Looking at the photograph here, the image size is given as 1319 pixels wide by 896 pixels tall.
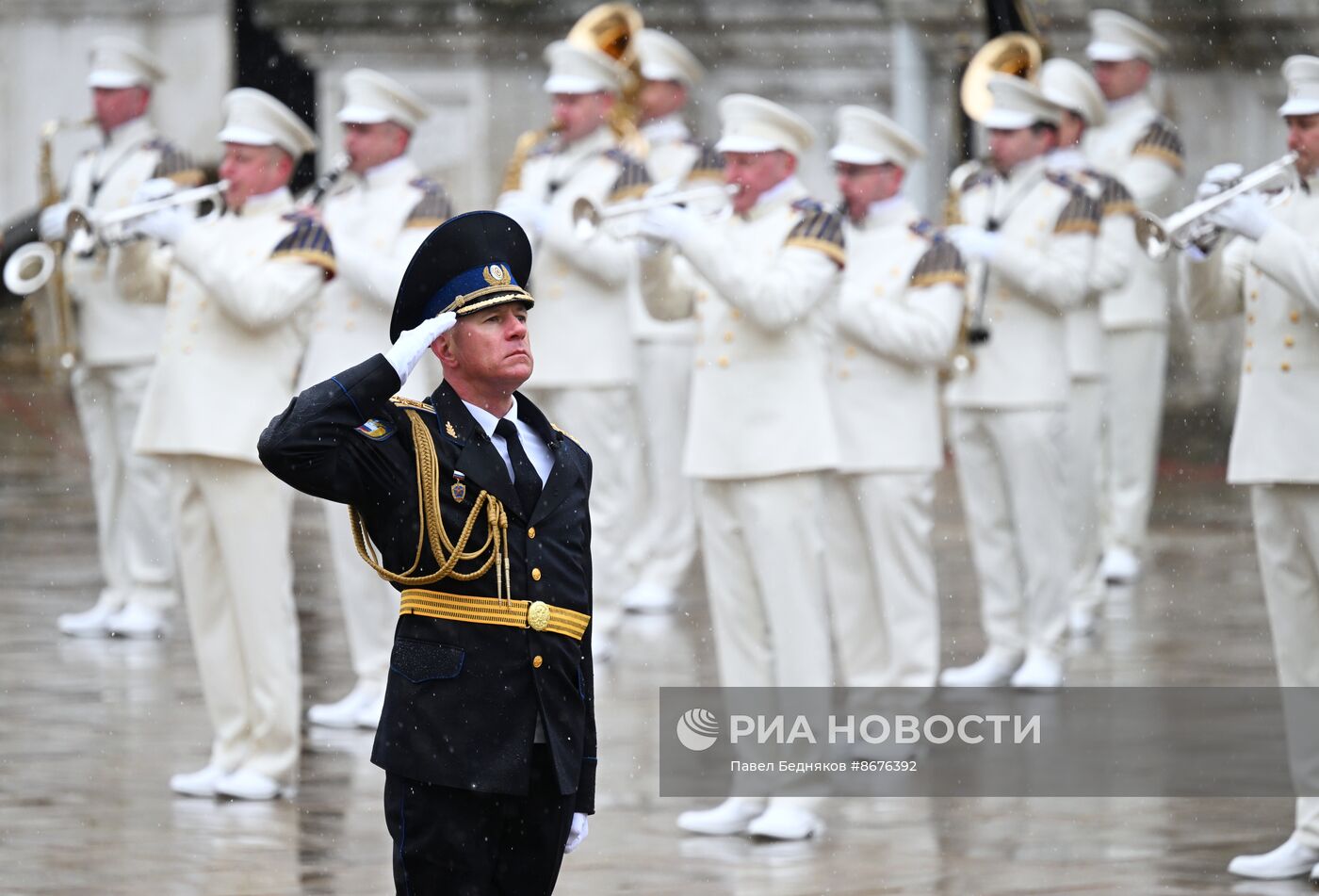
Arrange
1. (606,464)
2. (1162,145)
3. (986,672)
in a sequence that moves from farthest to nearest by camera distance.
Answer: (1162,145) → (606,464) → (986,672)

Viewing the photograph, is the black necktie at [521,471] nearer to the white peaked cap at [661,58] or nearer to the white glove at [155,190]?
the white glove at [155,190]

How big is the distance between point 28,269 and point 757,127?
2720 millimetres

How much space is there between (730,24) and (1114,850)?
11.6 metres

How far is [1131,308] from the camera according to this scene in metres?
11.9

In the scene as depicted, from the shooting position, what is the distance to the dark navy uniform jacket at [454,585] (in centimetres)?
A: 466

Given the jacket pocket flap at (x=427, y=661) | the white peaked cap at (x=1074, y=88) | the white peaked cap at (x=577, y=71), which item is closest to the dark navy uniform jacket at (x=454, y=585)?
the jacket pocket flap at (x=427, y=661)

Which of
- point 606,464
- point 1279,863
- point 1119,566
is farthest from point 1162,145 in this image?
point 1279,863

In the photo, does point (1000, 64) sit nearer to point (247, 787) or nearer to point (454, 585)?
point (247, 787)

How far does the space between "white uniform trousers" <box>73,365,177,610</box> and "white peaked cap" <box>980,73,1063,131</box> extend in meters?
3.80

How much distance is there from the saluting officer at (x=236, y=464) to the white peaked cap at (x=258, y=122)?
30 centimetres

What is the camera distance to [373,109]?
9.35 m

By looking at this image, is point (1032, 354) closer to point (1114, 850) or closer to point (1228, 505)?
point (1114, 850)

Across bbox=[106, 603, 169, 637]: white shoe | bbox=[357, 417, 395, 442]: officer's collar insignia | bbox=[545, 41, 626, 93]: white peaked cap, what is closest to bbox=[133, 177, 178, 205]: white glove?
bbox=[545, 41, 626, 93]: white peaked cap

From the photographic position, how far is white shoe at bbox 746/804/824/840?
7273 mm
